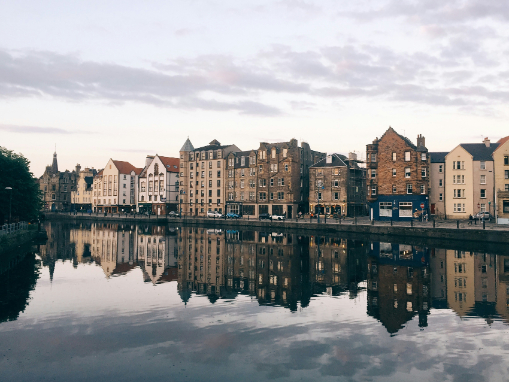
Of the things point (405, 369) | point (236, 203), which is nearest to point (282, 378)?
point (405, 369)

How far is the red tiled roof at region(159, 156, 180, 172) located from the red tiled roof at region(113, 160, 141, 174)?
1899 centimetres

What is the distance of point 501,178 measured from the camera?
71.8 m

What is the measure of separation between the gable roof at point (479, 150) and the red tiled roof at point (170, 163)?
258 feet

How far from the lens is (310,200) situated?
92250 millimetres

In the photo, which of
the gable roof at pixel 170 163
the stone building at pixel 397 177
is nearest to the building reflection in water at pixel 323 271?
the stone building at pixel 397 177

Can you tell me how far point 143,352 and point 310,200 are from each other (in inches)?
3137

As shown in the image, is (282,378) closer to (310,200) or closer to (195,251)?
(195,251)

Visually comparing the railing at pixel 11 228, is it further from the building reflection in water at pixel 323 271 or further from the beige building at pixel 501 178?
the beige building at pixel 501 178

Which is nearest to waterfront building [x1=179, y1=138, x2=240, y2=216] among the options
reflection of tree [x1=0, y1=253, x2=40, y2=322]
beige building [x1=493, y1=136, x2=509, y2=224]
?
beige building [x1=493, y1=136, x2=509, y2=224]

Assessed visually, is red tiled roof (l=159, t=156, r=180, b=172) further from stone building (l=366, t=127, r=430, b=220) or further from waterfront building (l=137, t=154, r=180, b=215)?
stone building (l=366, t=127, r=430, b=220)

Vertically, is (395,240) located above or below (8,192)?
below

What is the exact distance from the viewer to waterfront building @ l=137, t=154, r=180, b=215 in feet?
386

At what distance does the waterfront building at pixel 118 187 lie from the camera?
130875 millimetres

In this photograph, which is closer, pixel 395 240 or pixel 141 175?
pixel 395 240
